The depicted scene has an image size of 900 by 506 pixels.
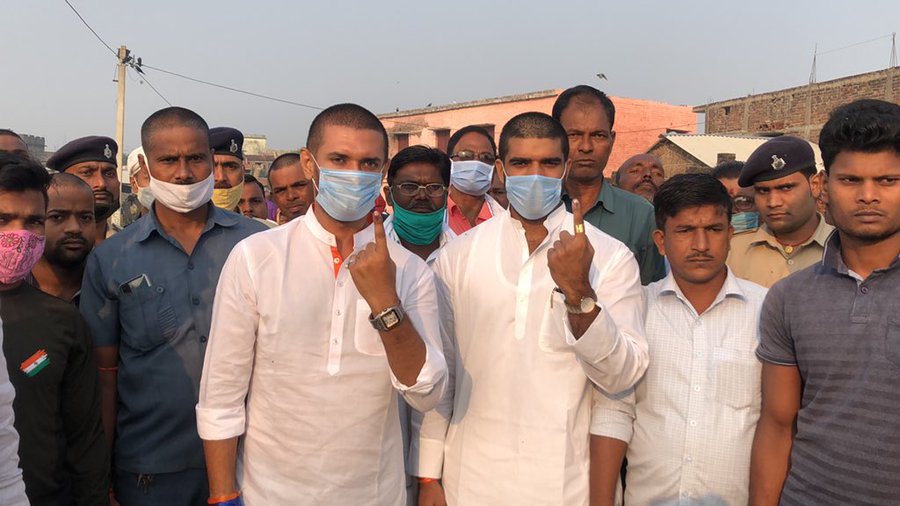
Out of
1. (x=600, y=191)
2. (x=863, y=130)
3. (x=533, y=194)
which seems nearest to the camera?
(x=863, y=130)

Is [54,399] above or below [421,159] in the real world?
below

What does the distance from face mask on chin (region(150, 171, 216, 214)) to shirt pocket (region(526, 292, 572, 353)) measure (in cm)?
174

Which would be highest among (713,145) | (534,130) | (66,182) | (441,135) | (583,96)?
(441,135)

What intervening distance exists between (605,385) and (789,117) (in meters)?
25.5

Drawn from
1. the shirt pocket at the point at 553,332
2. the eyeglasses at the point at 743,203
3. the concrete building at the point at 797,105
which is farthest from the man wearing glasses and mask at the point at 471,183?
the concrete building at the point at 797,105

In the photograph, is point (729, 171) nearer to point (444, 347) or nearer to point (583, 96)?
point (583, 96)

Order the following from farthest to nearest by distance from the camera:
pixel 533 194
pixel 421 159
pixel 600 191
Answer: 1. pixel 421 159
2. pixel 600 191
3. pixel 533 194

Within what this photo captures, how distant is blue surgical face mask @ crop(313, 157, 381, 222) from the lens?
8.23ft

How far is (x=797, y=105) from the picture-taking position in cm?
2402

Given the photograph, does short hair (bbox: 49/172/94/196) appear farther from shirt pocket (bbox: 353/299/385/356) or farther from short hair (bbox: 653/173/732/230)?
short hair (bbox: 653/173/732/230)

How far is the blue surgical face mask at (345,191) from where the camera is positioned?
98.8 inches

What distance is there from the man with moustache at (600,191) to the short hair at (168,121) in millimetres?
1920

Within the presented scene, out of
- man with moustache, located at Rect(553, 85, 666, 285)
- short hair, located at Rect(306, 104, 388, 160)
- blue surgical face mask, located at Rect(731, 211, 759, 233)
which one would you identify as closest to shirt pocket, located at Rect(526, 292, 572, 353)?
short hair, located at Rect(306, 104, 388, 160)

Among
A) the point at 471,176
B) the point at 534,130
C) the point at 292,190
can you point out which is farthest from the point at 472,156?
the point at 534,130
